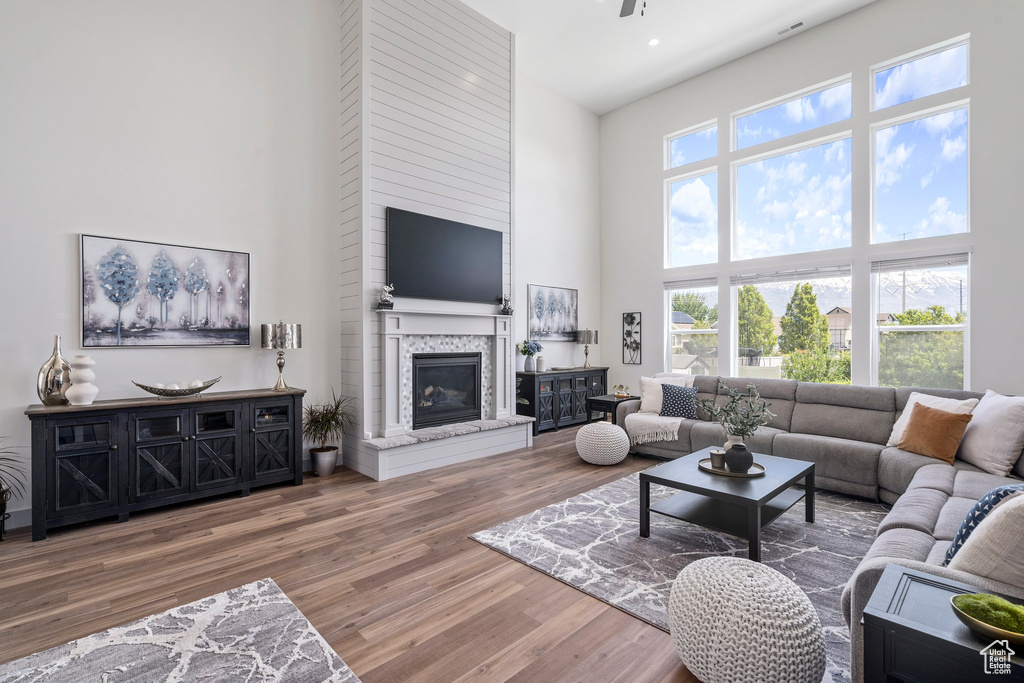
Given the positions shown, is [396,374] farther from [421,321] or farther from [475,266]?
[475,266]

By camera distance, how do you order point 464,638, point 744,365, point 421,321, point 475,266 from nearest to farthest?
1. point 464,638
2. point 421,321
3. point 475,266
4. point 744,365

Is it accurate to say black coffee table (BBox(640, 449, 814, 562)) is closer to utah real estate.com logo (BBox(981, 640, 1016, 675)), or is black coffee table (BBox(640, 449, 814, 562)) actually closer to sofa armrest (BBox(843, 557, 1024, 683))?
sofa armrest (BBox(843, 557, 1024, 683))

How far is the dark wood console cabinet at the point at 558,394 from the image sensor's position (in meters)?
6.13

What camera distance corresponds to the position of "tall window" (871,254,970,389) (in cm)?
468

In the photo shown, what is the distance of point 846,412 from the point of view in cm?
426

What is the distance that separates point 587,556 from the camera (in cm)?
276

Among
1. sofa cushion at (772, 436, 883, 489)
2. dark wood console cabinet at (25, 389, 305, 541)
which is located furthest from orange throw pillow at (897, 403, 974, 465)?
dark wood console cabinet at (25, 389, 305, 541)

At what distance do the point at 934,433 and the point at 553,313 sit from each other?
14.3 feet

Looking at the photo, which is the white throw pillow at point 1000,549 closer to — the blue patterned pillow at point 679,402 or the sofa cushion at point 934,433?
the sofa cushion at point 934,433

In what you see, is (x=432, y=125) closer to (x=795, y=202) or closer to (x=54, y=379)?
(x=54, y=379)

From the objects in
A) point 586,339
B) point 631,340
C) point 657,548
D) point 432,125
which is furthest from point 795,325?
point 432,125

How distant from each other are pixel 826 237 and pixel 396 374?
5.06 meters

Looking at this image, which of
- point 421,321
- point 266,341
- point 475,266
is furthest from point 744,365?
point 266,341

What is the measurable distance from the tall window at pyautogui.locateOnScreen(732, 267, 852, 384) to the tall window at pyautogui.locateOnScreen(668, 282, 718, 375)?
322 mm
